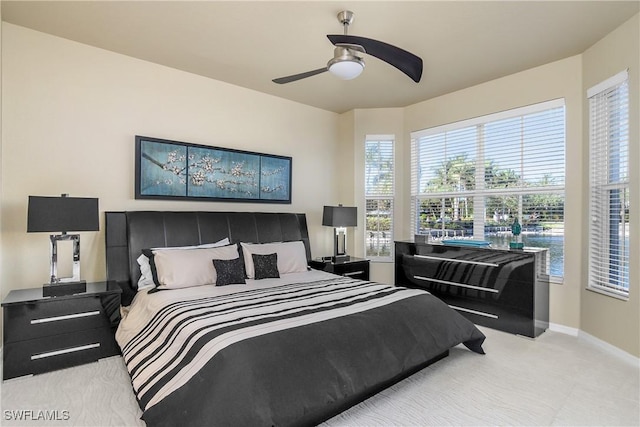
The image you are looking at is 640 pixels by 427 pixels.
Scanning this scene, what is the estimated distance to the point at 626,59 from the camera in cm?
304

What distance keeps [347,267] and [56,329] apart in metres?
3.19

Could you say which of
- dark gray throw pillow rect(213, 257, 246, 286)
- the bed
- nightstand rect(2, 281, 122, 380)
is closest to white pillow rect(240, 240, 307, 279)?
the bed

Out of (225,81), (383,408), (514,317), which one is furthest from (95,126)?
(514,317)

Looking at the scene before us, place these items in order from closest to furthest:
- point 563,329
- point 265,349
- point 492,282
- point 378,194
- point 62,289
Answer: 1. point 265,349
2. point 62,289
3. point 563,329
4. point 492,282
5. point 378,194

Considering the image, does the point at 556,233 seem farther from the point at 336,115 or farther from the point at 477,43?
the point at 336,115

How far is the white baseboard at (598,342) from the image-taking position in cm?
294

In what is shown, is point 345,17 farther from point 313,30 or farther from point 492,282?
point 492,282

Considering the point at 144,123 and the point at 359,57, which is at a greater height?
the point at 359,57

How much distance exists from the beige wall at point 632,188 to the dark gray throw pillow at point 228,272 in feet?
11.3

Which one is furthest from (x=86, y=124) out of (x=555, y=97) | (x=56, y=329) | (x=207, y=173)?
(x=555, y=97)

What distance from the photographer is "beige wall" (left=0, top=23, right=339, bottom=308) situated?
3.06 m

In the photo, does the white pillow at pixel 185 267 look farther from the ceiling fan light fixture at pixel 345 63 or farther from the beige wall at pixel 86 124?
the ceiling fan light fixture at pixel 345 63

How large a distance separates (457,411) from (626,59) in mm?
3300

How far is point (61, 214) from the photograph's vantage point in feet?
9.34
